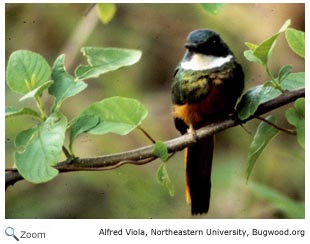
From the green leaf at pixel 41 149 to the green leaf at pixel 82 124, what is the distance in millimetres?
41

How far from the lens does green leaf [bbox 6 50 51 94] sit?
115 centimetres

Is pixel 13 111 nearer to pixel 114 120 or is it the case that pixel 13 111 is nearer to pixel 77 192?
pixel 114 120

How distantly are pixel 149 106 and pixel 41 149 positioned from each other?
120 centimetres

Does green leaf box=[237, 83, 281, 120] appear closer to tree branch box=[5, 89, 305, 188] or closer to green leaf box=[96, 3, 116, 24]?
tree branch box=[5, 89, 305, 188]

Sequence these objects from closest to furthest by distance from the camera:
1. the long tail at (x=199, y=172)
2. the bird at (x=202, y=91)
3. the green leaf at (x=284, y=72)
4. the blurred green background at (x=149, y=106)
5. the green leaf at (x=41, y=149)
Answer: the green leaf at (x=41, y=149), the green leaf at (x=284, y=72), the bird at (x=202, y=91), the long tail at (x=199, y=172), the blurred green background at (x=149, y=106)

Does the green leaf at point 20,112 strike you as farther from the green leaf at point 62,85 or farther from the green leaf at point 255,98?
the green leaf at point 255,98

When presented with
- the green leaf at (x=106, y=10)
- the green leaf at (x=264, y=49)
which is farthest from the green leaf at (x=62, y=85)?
the green leaf at (x=264, y=49)

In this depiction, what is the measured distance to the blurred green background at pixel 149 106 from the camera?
79.0 inches

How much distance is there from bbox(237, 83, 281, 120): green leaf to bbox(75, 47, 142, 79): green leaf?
0.73 ft

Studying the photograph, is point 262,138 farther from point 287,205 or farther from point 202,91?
point 287,205

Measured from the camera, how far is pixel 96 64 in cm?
115

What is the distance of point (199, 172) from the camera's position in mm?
1613
